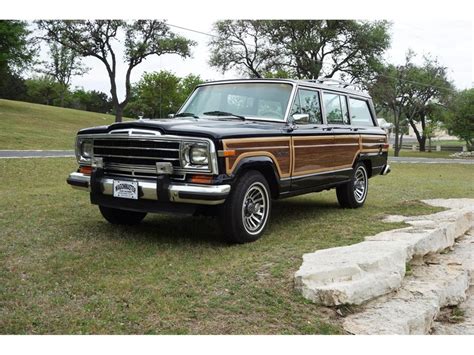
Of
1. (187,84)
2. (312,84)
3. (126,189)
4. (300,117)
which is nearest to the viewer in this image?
(126,189)

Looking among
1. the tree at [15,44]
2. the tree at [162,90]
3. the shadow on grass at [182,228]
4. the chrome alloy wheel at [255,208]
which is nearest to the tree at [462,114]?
the tree at [162,90]

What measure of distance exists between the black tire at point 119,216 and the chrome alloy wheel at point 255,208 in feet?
5.58

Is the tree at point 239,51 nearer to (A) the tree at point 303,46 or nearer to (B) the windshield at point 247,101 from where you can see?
(A) the tree at point 303,46

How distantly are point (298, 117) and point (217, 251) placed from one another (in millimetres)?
2057

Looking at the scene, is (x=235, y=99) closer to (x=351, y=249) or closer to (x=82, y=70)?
(x=351, y=249)

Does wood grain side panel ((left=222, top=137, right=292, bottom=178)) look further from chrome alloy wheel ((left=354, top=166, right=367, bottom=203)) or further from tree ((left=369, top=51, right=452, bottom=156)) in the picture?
tree ((left=369, top=51, right=452, bottom=156))

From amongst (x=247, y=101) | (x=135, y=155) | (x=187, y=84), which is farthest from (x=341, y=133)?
(x=187, y=84)

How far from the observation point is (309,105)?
684cm

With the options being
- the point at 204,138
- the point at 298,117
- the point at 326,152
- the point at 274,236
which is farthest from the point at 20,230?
the point at 326,152

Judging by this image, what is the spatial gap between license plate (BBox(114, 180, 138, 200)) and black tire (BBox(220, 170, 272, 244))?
3.14 feet

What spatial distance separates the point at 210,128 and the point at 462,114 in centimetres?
4179

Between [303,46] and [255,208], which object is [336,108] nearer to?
[255,208]

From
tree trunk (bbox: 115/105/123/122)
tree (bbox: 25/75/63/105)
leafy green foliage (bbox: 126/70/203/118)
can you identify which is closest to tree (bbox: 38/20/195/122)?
tree trunk (bbox: 115/105/123/122)

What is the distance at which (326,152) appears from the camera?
687cm
